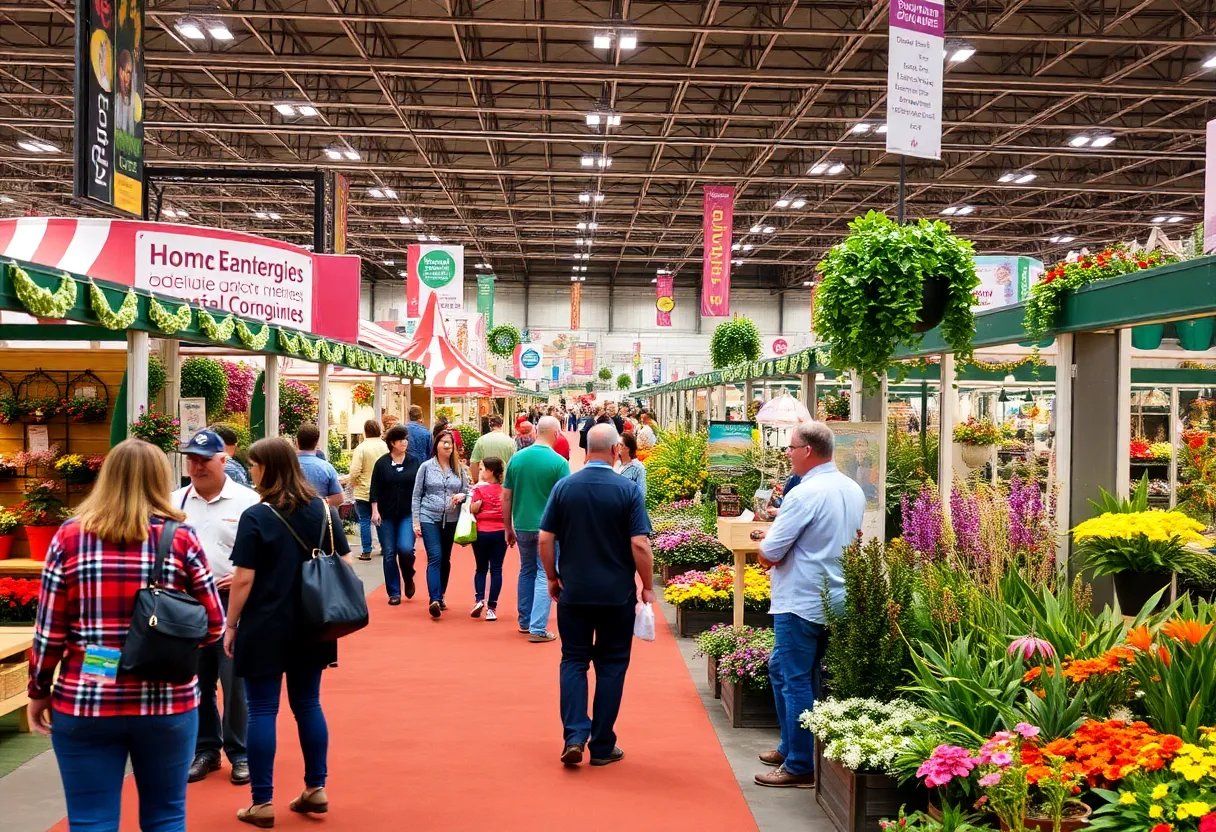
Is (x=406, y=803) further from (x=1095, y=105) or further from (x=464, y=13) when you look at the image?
(x=1095, y=105)

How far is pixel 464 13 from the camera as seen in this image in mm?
16359

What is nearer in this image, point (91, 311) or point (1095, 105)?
point (91, 311)

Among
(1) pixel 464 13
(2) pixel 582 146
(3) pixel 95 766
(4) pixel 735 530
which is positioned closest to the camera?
(3) pixel 95 766

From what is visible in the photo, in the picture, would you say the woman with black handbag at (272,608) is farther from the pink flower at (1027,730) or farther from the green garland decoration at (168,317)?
the green garland decoration at (168,317)

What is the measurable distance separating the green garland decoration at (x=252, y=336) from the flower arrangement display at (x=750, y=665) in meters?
4.40

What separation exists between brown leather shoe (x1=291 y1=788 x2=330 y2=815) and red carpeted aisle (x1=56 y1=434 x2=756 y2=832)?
4 centimetres

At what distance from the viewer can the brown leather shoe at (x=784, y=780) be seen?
→ 15.6 feet

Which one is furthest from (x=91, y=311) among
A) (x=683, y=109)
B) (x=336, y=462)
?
(x=683, y=109)

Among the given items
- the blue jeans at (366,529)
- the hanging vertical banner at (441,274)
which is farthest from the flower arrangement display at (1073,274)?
the hanging vertical banner at (441,274)

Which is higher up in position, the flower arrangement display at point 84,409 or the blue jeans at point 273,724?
the flower arrangement display at point 84,409

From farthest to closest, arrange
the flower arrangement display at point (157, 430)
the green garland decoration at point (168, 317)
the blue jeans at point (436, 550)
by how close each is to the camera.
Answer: the blue jeans at point (436, 550) < the flower arrangement display at point (157, 430) < the green garland decoration at point (168, 317)

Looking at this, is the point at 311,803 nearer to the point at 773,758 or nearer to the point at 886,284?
the point at 773,758

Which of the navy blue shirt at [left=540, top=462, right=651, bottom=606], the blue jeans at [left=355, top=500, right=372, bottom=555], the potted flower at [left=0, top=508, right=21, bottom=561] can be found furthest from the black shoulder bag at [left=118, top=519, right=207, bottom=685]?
the blue jeans at [left=355, top=500, right=372, bottom=555]

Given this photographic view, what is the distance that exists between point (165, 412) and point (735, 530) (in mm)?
5073
